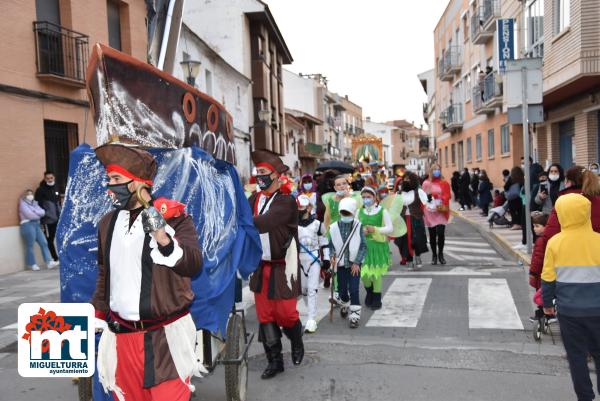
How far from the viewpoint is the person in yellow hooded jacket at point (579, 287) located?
12.6 ft

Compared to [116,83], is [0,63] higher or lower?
higher

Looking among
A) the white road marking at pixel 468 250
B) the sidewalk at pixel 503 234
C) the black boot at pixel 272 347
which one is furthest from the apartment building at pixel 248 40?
Answer: the black boot at pixel 272 347

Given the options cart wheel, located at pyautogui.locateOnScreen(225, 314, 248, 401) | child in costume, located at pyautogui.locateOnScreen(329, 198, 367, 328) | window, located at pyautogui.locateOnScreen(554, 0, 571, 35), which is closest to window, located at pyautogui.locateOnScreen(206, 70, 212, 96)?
window, located at pyautogui.locateOnScreen(554, 0, 571, 35)

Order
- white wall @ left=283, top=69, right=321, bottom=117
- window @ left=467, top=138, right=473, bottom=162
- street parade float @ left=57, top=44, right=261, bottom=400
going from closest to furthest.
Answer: street parade float @ left=57, top=44, right=261, bottom=400 < window @ left=467, top=138, right=473, bottom=162 < white wall @ left=283, top=69, right=321, bottom=117

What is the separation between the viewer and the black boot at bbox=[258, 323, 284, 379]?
5090mm

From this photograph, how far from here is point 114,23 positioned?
15.8m

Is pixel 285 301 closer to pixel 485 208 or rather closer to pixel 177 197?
pixel 177 197

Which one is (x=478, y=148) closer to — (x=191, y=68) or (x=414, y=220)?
(x=191, y=68)

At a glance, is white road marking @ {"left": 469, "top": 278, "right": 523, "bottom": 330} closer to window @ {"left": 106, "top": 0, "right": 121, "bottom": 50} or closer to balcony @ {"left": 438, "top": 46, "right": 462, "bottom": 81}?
window @ {"left": 106, "top": 0, "right": 121, "bottom": 50}

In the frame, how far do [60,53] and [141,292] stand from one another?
39.0 ft

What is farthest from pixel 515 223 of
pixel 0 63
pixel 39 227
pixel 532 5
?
pixel 0 63

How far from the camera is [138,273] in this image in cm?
282

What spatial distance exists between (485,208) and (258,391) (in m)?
17.5

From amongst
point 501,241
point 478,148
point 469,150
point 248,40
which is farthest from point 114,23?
point 469,150
